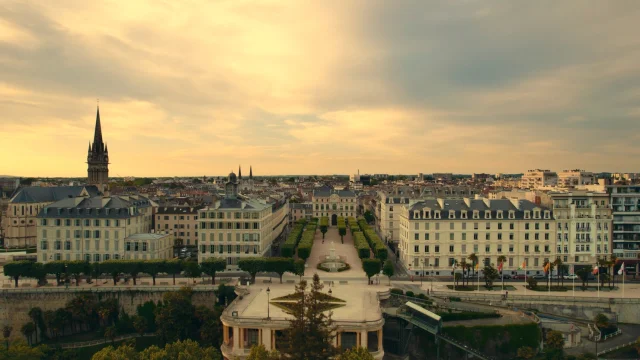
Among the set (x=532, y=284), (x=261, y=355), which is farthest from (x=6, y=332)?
(x=532, y=284)

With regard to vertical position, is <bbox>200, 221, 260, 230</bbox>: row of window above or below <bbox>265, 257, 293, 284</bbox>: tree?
above

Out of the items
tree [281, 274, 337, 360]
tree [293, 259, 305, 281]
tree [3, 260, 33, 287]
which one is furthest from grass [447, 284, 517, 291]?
tree [3, 260, 33, 287]

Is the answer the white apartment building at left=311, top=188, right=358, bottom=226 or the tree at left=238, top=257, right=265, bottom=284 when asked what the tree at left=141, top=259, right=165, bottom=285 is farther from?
the white apartment building at left=311, top=188, right=358, bottom=226

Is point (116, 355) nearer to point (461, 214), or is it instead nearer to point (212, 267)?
point (212, 267)

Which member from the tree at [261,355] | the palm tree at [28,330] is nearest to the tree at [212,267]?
the palm tree at [28,330]

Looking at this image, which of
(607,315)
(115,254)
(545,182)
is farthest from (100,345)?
(545,182)

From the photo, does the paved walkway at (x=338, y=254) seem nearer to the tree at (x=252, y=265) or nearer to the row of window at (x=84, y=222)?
the tree at (x=252, y=265)
